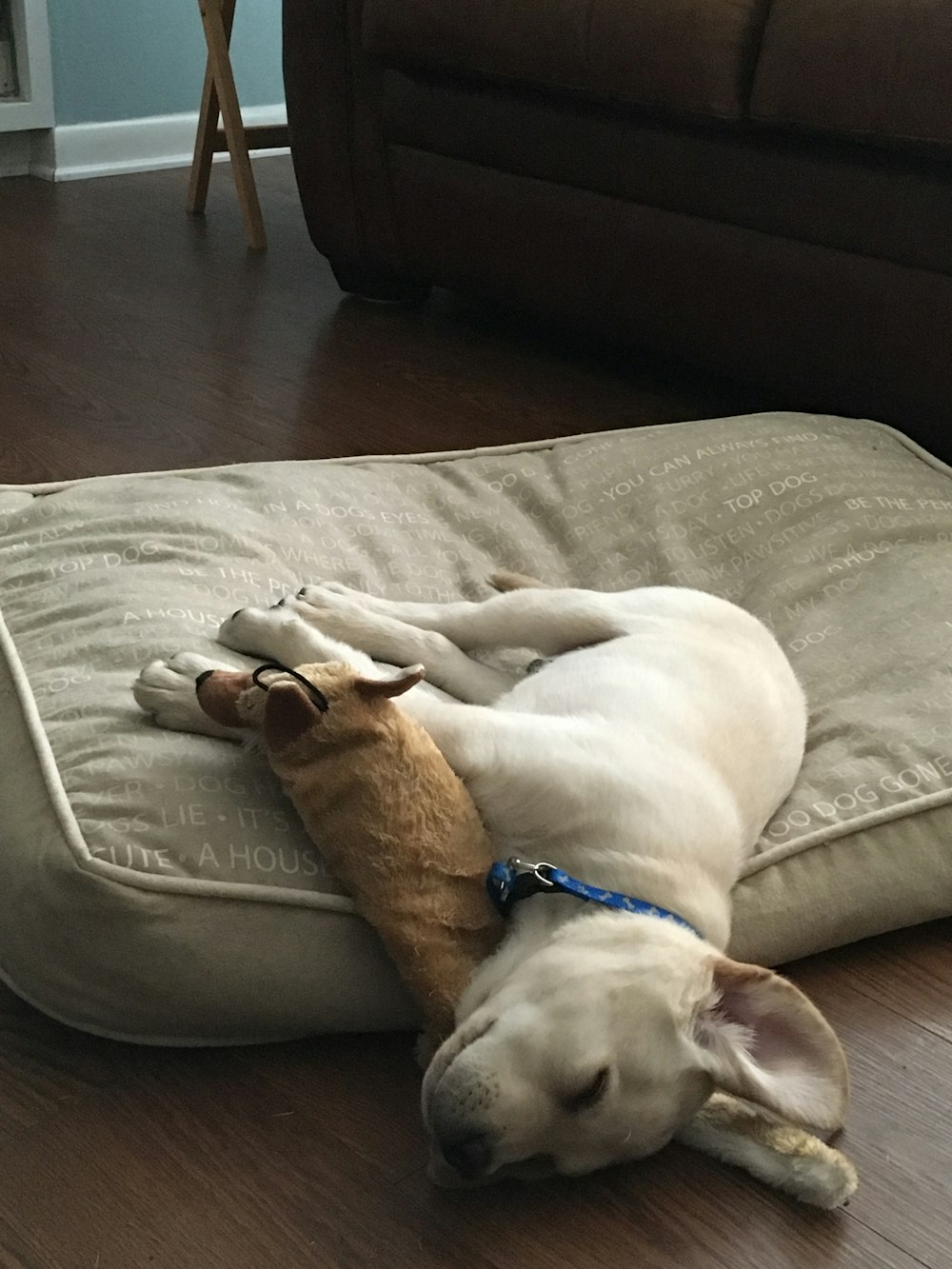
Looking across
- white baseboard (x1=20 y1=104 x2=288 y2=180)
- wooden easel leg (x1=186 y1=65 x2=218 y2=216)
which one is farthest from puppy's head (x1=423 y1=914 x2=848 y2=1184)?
white baseboard (x1=20 y1=104 x2=288 y2=180)

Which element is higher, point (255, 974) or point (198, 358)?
point (255, 974)

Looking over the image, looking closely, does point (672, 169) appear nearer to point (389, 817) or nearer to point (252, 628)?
point (252, 628)

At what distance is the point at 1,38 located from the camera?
4.29m

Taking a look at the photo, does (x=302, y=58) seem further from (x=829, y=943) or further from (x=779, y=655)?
(x=829, y=943)

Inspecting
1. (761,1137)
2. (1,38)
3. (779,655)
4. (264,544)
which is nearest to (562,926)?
(761,1137)

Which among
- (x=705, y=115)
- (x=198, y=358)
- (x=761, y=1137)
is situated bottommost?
(x=198, y=358)

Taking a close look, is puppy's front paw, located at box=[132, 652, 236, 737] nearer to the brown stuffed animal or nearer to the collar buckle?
the brown stuffed animal

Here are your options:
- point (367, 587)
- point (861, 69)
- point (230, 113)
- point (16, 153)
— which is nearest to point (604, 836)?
point (367, 587)

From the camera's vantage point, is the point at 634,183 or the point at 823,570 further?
the point at 634,183

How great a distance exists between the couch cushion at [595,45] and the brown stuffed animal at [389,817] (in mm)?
1750

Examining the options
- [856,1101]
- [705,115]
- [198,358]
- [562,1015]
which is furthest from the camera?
[198,358]

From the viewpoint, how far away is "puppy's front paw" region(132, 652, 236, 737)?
4.72ft

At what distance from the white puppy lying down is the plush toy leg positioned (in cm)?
10

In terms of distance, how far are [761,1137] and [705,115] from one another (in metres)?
1.98
